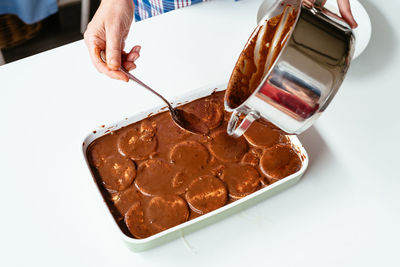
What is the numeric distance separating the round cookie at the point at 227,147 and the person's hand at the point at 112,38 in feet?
0.92

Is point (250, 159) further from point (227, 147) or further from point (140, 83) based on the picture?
point (140, 83)

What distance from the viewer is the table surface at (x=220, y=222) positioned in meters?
0.92

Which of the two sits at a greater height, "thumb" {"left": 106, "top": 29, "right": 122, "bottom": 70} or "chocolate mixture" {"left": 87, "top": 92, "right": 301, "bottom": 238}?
"thumb" {"left": 106, "top": 29, "right": 122, "bottom": 70}

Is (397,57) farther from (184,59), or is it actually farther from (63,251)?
(63,251)

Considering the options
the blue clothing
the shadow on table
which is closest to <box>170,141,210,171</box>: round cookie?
the shadow on table

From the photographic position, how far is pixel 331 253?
93cm

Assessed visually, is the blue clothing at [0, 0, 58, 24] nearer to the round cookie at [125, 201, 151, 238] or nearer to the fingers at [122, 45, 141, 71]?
the fingers at [122, 45, 141, 71]

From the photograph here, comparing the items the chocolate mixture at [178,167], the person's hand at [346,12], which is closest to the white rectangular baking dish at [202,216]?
the chocolate mixture at [178,167]

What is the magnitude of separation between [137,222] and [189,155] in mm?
216

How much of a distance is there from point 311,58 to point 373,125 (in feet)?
1.83

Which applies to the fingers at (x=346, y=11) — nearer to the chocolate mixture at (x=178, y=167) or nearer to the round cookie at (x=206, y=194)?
the chocolate mixture at (x=178, y=167)

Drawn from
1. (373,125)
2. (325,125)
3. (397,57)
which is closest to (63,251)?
(325,125)

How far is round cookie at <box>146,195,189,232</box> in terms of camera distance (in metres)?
0.89

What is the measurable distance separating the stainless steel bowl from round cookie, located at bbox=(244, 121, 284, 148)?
0.25m
